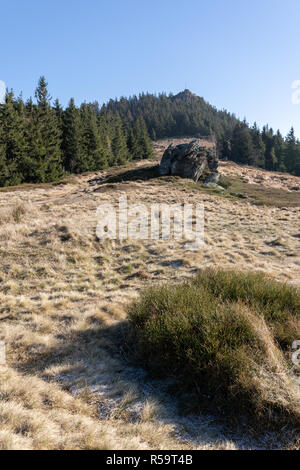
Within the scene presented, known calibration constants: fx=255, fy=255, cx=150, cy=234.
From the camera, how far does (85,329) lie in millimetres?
5352

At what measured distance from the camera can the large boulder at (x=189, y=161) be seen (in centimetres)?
4053

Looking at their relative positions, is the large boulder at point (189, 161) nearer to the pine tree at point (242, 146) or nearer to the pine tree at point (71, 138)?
the pine tree at point (71, 138)

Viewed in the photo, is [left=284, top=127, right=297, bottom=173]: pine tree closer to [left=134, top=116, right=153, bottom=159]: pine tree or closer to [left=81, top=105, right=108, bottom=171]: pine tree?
[left=134, top=116, right=153, bottom=159]: pine tree

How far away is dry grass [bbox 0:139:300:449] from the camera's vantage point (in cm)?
283

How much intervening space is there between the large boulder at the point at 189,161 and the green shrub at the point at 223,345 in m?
36.6

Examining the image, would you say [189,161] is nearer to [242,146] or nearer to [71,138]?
[71,138]

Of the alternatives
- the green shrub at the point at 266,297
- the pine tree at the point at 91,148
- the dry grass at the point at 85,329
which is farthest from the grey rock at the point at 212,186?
the green shrub at the point at 266,297

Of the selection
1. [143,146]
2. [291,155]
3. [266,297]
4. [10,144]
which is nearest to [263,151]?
[291,155]

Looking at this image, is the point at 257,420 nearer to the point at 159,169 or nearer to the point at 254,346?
the point at 254,346

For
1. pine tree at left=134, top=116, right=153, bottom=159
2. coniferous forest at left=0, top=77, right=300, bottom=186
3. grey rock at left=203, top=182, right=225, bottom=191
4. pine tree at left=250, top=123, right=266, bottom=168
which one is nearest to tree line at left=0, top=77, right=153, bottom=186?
coniferous forest at left=0, top=77, right=300, bottom=186

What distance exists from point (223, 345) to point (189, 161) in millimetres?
39747

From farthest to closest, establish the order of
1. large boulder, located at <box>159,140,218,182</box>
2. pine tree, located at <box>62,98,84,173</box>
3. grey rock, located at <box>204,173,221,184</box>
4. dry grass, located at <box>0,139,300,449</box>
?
pine tree, located at <box>62,98,84,173</box> < large boulder, located at <box>159,140,218,182</box> < grey rock, located at <box>204,173,221,184</box> < dry grass, located at <box>0,139,300,449</box>

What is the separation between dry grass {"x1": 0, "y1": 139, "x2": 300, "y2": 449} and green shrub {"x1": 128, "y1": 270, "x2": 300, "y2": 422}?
36 cm

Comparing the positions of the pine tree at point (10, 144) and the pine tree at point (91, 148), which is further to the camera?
the pine tree at point (91, 148)
